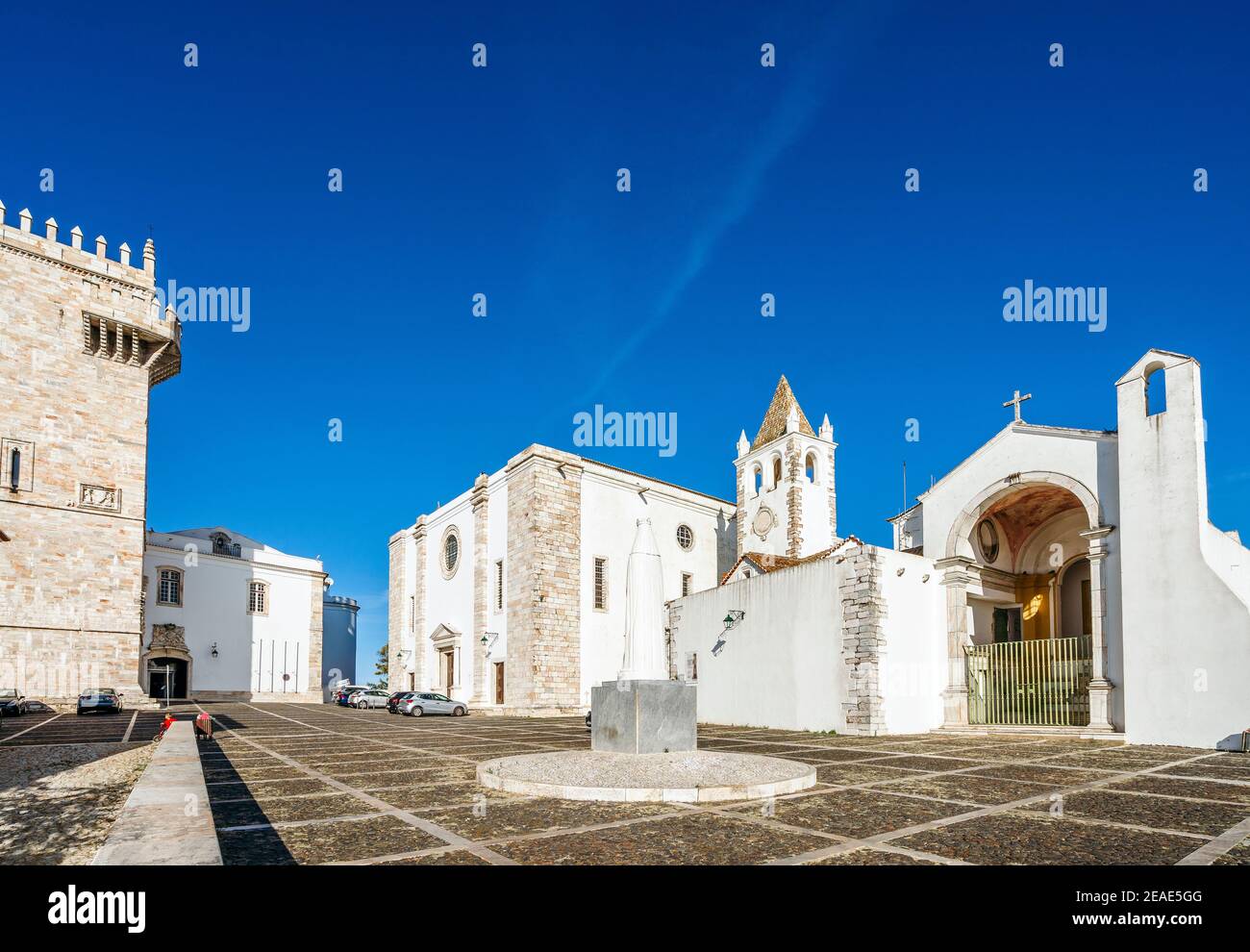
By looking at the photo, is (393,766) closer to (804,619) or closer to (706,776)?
(706,776)

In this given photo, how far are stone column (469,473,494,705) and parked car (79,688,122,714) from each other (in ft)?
40.1

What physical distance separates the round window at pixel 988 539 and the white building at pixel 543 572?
1306 centimetres

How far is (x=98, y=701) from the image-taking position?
24172mm

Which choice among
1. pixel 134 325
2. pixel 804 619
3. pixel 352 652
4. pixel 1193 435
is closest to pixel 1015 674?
pixel 804 619

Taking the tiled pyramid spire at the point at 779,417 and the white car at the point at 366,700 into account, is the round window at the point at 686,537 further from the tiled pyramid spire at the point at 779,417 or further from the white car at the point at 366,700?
the white car at the point at 366,700

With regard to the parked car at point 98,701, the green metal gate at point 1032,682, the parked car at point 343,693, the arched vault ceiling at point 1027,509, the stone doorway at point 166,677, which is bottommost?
the parked car at point 343,693

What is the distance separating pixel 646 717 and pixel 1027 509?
598 inches

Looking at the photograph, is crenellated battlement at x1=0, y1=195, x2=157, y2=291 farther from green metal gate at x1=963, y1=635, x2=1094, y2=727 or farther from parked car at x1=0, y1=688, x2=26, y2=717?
green metal gate at x1=963, y1=635, x2=1094, y2=727

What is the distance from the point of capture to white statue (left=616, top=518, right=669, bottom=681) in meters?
9.89

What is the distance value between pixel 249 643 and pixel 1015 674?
36656 mm

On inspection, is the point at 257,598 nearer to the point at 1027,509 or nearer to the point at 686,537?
the point at 686,537

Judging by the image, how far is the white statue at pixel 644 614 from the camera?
989cm

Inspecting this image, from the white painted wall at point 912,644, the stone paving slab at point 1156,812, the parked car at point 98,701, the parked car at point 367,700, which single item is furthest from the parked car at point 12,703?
the stone paving slab at point 1156,812

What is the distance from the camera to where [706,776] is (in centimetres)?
805
